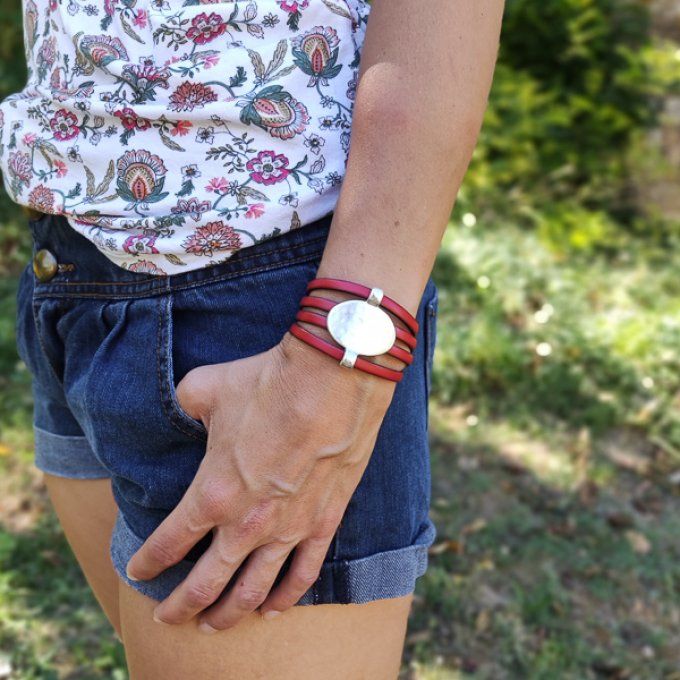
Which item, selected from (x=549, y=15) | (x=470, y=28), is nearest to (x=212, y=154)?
(x=470, y=28)

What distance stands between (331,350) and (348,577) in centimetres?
30

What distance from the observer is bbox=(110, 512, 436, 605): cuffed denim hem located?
3.24ft

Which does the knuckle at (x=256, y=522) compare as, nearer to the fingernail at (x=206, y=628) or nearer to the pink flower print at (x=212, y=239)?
the fingernail at (x=206, y=628)

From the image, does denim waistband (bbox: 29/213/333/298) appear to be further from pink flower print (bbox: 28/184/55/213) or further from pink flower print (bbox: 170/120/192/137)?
pink flower print (bbox: 170/120/192/137)

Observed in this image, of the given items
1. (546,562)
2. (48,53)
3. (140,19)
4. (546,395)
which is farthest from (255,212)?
(546,395)

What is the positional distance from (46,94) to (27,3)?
0.20 metres

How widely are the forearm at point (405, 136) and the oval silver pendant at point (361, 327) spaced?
34 millimetres

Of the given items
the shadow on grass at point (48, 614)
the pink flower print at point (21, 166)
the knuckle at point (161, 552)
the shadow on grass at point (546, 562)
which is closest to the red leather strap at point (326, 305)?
the knuckle at point (161, 552)

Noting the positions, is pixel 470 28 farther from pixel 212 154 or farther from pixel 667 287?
pixel 667 287

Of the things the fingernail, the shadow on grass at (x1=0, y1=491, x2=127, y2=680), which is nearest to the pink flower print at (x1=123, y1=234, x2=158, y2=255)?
the fingernail

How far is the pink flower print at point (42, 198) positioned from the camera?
1.04m

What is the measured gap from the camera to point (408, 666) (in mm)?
2564

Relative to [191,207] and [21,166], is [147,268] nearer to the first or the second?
[191,207]

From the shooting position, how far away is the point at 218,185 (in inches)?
38.0
